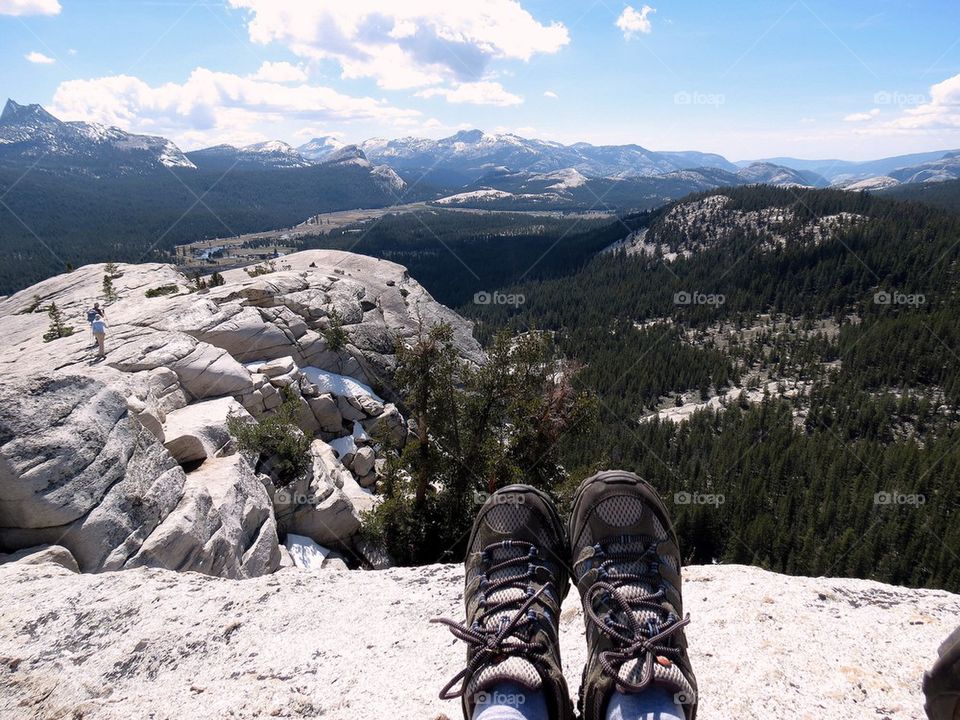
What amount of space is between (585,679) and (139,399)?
15.1m

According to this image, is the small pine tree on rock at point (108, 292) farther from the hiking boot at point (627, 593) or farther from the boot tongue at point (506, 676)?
the boot tongue at point (506, 676)

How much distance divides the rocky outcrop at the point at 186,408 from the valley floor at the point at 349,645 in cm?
221

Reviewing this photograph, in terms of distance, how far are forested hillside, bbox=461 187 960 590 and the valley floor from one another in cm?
1146

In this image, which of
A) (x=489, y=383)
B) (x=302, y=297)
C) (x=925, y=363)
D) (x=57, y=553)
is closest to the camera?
(x=57, y=553)

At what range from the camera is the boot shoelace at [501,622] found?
12.2ft

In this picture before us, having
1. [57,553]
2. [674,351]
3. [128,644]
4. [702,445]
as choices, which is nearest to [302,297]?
[57,553]

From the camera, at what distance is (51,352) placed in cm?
2159

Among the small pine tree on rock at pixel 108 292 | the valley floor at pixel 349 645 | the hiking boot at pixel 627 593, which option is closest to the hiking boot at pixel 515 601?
the hiking boot at pixel 627 593

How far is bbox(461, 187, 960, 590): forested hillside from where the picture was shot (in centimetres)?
4578

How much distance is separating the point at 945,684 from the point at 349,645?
204 inches

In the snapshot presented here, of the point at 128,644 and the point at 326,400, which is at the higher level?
the point at 128,644

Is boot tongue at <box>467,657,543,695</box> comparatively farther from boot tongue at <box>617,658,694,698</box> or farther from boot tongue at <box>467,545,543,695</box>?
boot tongue at <box>617,658,694,698</box>

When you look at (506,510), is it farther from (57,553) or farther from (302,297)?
(302,297)

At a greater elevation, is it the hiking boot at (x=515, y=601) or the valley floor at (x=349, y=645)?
the hiking boot at (x=515, y=601)
